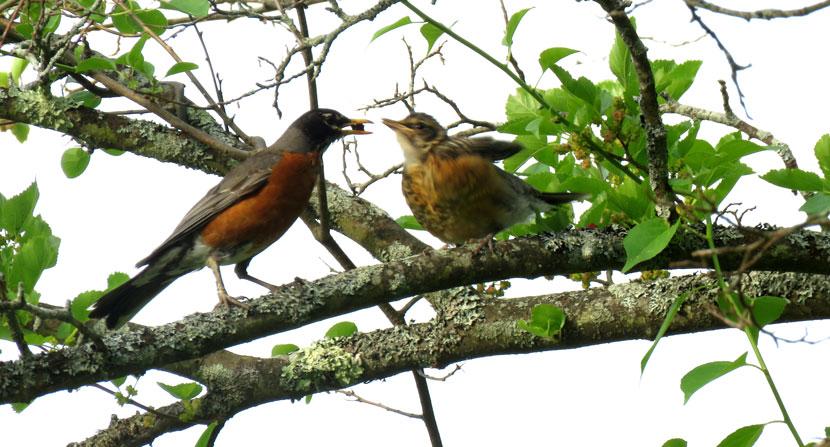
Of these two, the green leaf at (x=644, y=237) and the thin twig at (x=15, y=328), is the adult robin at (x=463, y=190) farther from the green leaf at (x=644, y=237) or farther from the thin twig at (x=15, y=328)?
the thin twig at (x=15, y=328)

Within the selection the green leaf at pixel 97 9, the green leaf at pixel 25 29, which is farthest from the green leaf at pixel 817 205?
the green leaf at pixel 25 29

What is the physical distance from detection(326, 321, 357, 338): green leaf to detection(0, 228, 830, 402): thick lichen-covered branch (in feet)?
1.58

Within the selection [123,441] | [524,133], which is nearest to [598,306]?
[524,133]

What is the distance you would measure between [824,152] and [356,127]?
3.10 meters

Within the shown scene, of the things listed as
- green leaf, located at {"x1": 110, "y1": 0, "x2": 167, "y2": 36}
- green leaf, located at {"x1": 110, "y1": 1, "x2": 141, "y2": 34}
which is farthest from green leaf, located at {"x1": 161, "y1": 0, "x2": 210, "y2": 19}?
green leaf, located at {"x1": 110, "y1": 1, "x2": 141, "y2": 34}

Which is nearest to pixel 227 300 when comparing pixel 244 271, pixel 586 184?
pixel 244 271

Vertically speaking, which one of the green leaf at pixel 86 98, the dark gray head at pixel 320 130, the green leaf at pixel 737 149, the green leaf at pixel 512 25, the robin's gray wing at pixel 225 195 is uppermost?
the dark gray head at pixel 320 130

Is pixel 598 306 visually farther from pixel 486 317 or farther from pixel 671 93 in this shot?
pixel 671 93

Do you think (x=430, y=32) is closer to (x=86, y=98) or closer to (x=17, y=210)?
(x=17, y=210)

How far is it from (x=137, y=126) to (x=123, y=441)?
1591 mm

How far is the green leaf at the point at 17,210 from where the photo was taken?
331 centimetres

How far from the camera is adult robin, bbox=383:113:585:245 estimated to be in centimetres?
414

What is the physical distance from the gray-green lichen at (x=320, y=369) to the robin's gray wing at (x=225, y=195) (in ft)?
4.66

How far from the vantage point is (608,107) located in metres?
3.04
